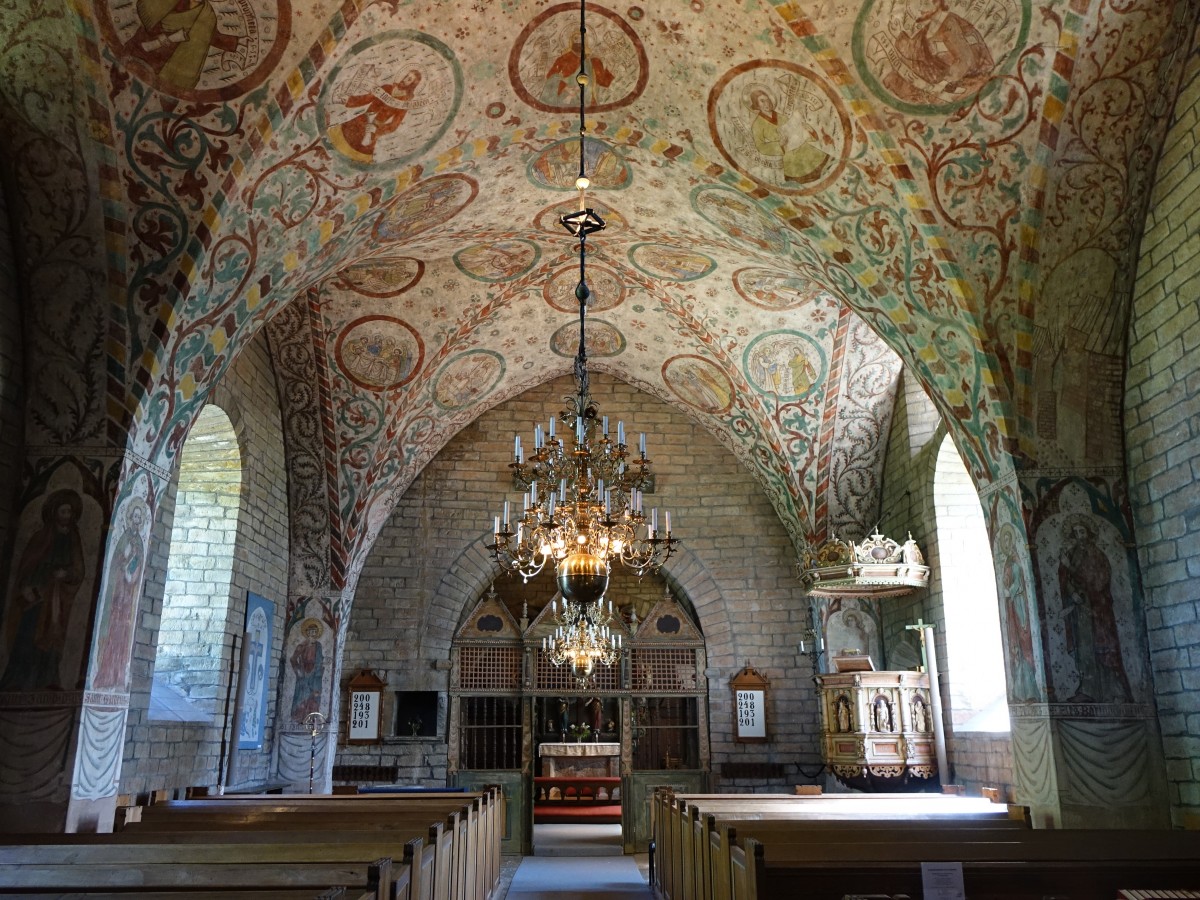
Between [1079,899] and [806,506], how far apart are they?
7515 mm

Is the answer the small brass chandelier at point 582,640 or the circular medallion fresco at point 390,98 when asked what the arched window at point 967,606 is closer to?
the small brass chandelier at point 582,640

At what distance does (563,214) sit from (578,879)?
629 cm

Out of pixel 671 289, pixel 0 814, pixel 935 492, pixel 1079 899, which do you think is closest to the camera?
pixel 1079 899

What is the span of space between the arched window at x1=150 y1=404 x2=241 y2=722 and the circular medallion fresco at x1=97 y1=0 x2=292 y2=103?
11.8 feet

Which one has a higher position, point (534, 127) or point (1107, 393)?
point (534, 127)

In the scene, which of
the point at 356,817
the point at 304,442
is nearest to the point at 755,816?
the point at 356,817

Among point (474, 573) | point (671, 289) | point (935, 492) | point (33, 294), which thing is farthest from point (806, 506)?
point (33, 294)

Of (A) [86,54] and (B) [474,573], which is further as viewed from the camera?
(B) [474,573]

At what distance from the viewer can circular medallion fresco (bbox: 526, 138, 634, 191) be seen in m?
7.47

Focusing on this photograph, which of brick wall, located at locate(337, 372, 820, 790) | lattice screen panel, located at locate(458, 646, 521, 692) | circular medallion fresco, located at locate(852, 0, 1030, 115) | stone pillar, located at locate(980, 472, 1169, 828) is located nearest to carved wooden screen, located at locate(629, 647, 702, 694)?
brick wall, located at locate(337, 372, 820, 790)

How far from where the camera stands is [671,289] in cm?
995

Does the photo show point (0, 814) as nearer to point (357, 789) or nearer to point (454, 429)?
point (357, 789)

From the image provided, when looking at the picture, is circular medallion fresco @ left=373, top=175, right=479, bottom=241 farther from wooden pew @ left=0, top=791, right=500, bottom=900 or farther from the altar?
the altar

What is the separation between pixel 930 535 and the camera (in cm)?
920
